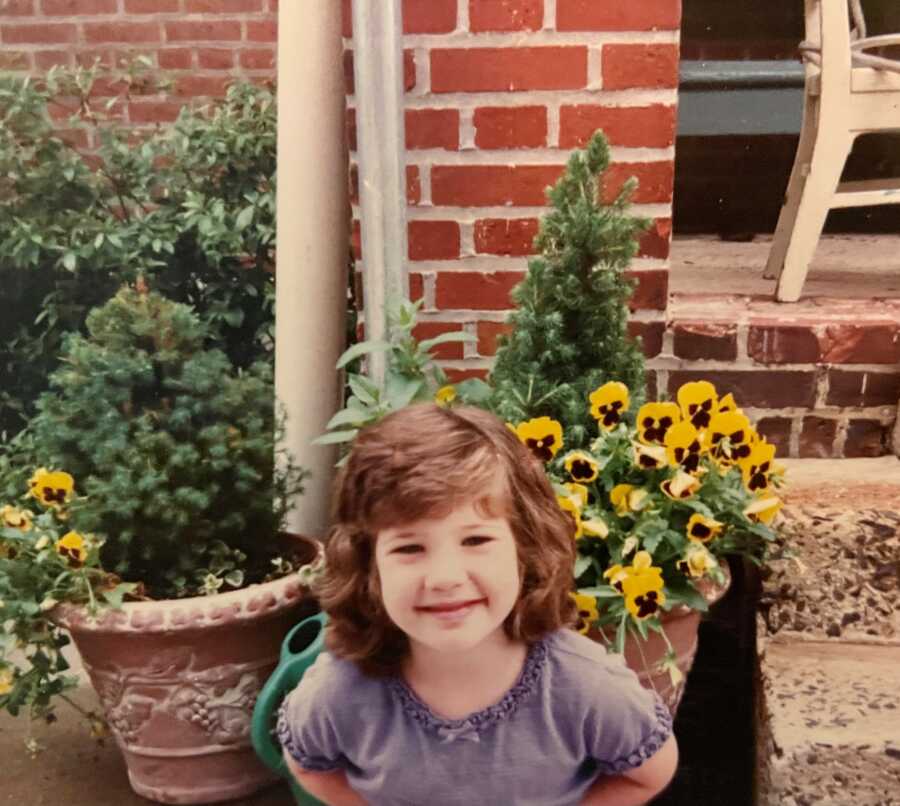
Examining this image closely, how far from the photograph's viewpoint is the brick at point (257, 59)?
1956mm

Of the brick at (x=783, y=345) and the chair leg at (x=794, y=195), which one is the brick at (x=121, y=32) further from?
the chair leg at (x=794, y=195)

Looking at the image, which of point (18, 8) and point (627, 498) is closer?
point (627, 498)

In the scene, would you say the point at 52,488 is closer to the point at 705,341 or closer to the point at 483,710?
the point at 483,710

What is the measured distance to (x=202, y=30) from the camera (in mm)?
1944

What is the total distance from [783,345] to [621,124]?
495 millimetres

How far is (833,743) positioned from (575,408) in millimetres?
554

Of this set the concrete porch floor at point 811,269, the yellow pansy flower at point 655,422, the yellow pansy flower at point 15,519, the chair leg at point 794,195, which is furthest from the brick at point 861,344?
the yellow pansy flower at point 15,519

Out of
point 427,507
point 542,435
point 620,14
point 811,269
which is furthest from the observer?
A: point 811,269

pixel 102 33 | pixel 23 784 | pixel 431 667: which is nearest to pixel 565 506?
pixel 431 667

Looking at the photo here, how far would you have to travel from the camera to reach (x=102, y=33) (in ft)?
6.34

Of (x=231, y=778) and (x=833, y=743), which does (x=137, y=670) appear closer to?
(x=231, y=778)

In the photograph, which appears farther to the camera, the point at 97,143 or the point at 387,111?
the point at 97,143

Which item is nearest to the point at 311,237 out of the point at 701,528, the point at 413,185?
the point at 413,185

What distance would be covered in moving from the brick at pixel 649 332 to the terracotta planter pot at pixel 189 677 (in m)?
0.75
